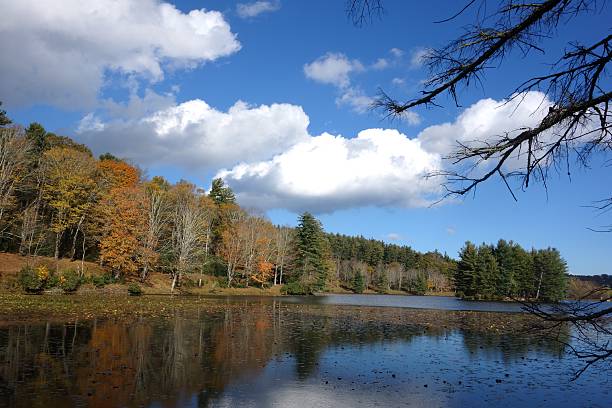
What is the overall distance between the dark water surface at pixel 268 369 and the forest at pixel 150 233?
10620mm

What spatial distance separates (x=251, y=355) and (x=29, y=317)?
1408 cm

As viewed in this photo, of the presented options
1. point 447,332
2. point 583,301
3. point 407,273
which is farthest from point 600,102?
point 407,273

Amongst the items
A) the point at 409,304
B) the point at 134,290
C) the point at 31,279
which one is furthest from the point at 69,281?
the point at 409,304

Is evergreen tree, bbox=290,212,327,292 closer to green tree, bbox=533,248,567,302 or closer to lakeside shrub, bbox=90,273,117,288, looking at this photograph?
lakeside shrub, bbox=90,273,117,288

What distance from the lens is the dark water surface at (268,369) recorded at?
10.5m

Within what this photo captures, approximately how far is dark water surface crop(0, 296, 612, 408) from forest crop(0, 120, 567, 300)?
10620mm

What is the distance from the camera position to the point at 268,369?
543 inches

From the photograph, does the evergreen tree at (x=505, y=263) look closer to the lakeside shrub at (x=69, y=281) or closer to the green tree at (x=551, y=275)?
the green tree at (x=551, y=275)

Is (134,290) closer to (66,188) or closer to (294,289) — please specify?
(66,188)

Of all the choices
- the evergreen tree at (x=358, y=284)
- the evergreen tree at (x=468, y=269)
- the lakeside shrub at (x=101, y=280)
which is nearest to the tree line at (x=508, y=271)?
the evergreen tree at (x=468, y=269)

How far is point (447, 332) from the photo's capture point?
26.2 metres

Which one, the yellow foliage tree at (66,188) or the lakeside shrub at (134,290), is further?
the yellow foliage tree at (66,188)

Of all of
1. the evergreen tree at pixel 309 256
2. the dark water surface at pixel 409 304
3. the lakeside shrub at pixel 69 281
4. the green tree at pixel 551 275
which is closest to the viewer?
the lakeside shrub at pixel 69 281

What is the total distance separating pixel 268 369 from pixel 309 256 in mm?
67128
